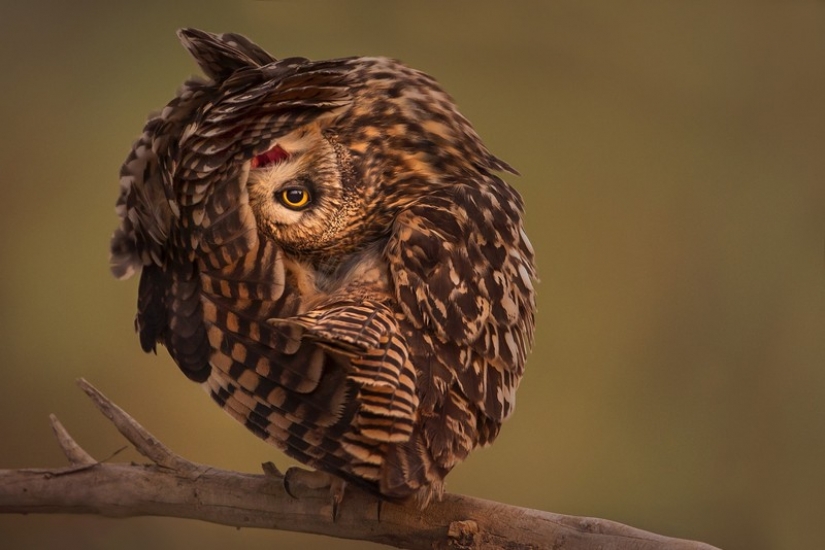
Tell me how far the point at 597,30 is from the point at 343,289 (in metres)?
0.75

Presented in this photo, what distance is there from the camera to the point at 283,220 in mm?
894

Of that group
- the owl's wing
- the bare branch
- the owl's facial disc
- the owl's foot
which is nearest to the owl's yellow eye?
the owl's facial disc

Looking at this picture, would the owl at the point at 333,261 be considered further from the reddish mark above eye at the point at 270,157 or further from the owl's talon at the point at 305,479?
the owl's talon at the point at 305,479

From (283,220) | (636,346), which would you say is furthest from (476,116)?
(283,220)

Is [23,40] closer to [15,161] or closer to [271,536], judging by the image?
[15,161]

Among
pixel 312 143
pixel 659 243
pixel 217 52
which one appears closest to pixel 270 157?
pixel 312 143

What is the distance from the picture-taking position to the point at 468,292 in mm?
882

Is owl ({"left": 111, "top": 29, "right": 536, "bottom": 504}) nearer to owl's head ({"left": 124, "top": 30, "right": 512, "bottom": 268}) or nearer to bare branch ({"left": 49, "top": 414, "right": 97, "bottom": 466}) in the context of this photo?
owl's head ({"left": 124, "top": 30, "right": 512, "bottom": 268})

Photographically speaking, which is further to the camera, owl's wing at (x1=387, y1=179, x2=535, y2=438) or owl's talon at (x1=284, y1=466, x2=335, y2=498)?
owl's talon at (x1=284, y1=466, x2=335, y2=498)

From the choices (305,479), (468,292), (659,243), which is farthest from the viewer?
(659,243)

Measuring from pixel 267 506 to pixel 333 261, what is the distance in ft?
1.00

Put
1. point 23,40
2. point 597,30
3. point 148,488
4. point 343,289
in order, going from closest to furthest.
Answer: point 343,289 → point 148,488 → point 23,40 → point 597,30

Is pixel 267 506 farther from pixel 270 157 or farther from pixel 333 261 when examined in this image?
pixel 270 157

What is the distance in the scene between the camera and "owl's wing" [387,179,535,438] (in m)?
0.85
